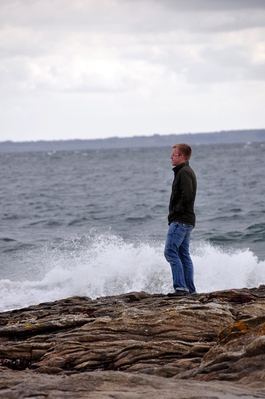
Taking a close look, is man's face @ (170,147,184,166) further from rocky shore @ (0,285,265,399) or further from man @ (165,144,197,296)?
rocky shore @ (0,285,265,399)

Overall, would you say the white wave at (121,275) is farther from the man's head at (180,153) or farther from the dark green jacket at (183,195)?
the man's head at (180,153)

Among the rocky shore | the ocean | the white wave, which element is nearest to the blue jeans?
the rocky shore

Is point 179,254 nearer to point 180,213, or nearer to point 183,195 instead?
point 180,213

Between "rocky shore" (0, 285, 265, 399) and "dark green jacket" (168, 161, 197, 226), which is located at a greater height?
"dark green jacket" (168, 161, 197, 226)

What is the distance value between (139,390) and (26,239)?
16.5 m

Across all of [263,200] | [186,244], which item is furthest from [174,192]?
[263,200]

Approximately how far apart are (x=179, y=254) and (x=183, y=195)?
40.4 inches

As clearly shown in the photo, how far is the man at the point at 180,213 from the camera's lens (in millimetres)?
8352

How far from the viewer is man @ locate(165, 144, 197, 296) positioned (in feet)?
27.4

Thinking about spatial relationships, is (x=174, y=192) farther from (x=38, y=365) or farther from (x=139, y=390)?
(x=139, y=390)

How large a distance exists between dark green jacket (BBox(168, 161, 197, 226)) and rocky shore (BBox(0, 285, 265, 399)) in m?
1.23

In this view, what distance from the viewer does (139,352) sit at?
5848 mm

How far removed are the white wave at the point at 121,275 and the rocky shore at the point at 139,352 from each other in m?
4.98

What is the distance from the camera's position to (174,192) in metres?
8.44
